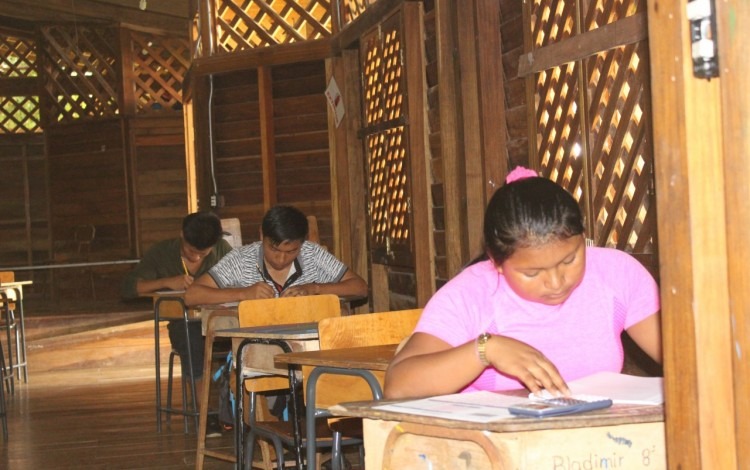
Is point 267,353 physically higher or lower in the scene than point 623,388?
lower

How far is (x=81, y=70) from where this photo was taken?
1302 centimetres

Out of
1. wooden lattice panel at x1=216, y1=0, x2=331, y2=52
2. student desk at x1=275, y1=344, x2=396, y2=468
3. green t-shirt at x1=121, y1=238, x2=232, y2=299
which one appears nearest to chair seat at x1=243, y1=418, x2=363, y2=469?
student desk at x1=275, y1=344, x2=396, y2=468

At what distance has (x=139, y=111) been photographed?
12.9m

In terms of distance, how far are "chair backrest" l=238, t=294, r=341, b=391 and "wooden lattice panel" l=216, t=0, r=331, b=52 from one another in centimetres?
352

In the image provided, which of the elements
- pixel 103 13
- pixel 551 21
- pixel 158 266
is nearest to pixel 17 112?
pixel 103 13

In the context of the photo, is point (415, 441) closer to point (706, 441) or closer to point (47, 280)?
point (706, 441)

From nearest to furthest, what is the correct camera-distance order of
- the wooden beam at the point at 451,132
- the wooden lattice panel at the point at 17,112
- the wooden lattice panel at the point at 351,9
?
the wooden beam at the point at 451,132 → the wooden lattice panel at the point at 351,9 → the wooden lattice panel at the point at 17,112

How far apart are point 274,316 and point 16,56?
11.0m

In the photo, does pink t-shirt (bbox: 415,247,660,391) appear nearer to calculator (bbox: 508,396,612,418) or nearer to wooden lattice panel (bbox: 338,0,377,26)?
calculator (bbox: 508,396,612,418)

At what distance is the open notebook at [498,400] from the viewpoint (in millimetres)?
1521

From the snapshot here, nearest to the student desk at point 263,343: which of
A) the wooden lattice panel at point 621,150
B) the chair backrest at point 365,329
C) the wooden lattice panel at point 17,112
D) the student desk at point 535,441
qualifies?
the chair backrest at point 365,329

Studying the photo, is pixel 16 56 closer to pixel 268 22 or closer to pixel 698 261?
pixel 268 22

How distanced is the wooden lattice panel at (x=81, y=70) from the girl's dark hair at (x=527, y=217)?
11.3m

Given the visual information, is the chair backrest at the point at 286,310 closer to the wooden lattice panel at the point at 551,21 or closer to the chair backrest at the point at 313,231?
the wooden lattice panel at the point at 551,21
